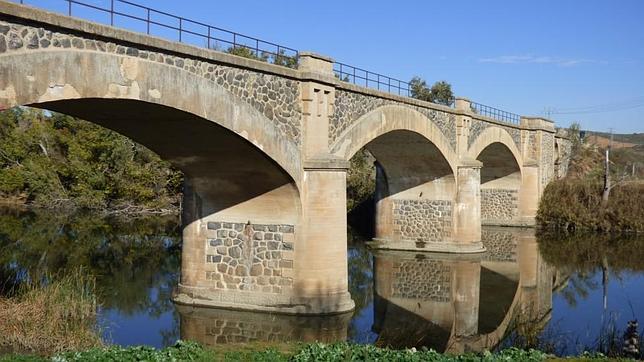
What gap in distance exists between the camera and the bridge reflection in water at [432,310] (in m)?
12.8

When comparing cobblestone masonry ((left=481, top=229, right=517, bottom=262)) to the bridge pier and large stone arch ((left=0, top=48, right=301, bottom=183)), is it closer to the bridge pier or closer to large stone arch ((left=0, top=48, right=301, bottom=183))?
the bridge pier

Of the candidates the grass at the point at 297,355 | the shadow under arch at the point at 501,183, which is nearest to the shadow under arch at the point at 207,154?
the grass at the point at 297,355

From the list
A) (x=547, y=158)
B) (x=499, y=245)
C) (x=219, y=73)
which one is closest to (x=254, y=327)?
(x=219, y=73)

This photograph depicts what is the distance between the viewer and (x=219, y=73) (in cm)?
1213

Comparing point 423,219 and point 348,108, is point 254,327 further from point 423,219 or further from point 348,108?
point 423,219

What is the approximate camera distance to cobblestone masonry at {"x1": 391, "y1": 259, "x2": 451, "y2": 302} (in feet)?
57.4

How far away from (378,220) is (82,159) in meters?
20.1

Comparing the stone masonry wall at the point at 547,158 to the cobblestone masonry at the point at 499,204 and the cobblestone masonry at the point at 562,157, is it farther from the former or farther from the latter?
the cobblestone masonry at the point at 499,204

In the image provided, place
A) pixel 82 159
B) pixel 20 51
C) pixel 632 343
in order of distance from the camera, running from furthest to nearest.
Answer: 1. pixel 82 159
2. pixel 632 343
3. pixel 20 51

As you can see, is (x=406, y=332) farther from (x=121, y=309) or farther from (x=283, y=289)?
(x=121, y=309)

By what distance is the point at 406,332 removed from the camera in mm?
13750

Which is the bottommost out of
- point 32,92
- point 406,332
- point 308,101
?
point 406,332

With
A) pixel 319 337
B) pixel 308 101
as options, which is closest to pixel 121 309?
pixel 319 337

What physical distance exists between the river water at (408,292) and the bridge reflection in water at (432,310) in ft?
0.10
